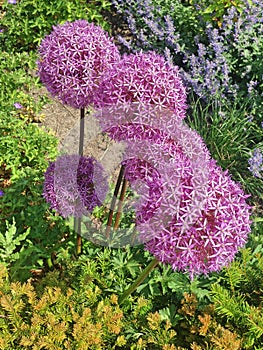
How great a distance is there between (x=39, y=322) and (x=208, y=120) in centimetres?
266

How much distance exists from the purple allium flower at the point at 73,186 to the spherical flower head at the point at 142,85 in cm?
42

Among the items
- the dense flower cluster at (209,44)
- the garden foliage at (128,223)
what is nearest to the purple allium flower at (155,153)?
the garden foliage at (128,223)

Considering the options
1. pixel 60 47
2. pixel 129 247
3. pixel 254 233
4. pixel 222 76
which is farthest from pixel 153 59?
pixel 222 76

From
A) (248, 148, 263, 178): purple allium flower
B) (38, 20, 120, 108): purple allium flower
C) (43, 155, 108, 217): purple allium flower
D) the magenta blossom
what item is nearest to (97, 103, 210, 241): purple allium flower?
the magenta blossom

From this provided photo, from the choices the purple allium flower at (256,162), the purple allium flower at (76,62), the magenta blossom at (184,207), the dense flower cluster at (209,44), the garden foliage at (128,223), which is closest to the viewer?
the magenta blossom at (184,207)

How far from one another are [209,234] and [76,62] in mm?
1075

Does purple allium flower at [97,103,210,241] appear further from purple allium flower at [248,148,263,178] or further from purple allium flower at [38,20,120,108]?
purple allium flower at [248,148,263,178]

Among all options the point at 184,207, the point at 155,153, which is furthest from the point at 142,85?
the point at 184,207

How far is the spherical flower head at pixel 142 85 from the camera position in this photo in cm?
220

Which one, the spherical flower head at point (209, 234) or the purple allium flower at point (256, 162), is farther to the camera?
the purple allium flower at point (256, 162)

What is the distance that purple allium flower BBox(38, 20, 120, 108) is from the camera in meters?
2.33

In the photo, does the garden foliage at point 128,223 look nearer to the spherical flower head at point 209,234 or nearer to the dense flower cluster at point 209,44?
the dense flower cluster at point 209,44

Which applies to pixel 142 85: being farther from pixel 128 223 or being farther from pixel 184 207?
pixel 128 223

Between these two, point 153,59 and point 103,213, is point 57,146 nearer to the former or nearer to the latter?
point 103,213
